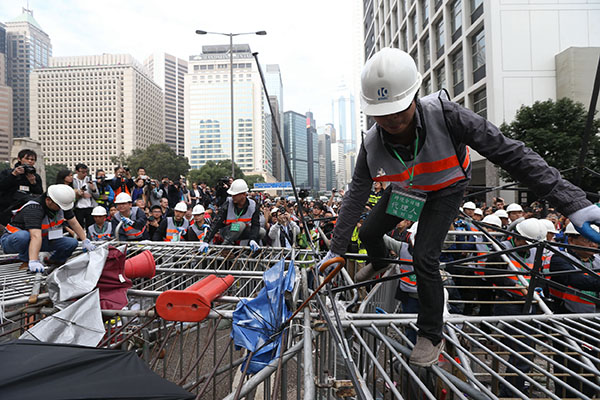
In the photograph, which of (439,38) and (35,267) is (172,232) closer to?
(35,267)

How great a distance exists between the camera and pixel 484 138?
1.87m

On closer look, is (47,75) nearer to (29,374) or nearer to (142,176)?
(142,176)

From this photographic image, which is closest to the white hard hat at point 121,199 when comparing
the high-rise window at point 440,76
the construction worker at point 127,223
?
the construction worker at point 127,223

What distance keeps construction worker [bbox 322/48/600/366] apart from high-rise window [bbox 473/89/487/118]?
72.1 ft

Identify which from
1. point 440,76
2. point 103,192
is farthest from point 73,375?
point 440,76

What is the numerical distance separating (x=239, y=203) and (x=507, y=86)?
20412mm

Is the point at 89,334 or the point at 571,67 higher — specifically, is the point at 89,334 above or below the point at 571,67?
below

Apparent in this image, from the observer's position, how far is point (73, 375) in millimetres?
1184

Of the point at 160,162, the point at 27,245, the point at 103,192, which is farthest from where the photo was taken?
the point at 160,162

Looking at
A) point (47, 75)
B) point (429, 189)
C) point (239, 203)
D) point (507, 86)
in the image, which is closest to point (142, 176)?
point (239, 203)

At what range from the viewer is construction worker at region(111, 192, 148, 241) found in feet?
21.2

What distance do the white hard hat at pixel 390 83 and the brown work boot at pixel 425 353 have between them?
1.29 meters

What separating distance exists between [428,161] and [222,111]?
130 meters

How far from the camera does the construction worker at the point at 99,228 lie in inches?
239
